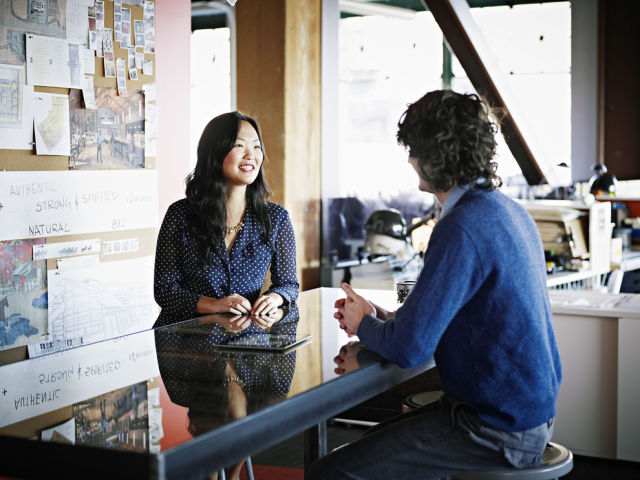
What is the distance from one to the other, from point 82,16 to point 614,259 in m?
3.45

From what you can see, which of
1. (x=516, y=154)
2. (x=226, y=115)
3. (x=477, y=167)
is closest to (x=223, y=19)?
(x=516, y=154)

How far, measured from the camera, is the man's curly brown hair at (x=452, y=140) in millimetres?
1823

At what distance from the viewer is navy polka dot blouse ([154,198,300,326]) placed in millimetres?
2680

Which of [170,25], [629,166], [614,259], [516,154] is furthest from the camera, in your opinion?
[629,166]

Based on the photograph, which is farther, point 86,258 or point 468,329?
point 86,258

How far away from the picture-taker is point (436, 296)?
1682mm

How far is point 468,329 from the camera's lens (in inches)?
69.5

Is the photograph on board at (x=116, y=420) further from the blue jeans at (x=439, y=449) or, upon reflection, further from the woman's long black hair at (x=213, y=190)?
the woman's long black hair at (x=213, y=190)

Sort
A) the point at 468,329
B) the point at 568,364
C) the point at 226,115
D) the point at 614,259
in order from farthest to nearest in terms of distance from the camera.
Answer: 1. the point at 614,259
2. the point at 568,364
3. the point at 226,115
4. the point at 468,329

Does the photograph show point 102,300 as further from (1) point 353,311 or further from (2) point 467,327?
(2) point 467,327

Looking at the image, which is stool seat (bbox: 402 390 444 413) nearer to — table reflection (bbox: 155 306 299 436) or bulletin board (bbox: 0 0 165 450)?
table reflection (bbox: 155 306 299 436)

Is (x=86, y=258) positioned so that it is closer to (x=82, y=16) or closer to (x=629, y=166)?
(x=82, y=16)

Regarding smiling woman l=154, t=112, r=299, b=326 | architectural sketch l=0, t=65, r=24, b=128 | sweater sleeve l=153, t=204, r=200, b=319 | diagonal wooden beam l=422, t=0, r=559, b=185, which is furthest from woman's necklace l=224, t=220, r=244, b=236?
diagonal wooden beam l=422, t=0, r=559, b=185

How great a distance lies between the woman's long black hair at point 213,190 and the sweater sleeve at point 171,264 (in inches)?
2.5
